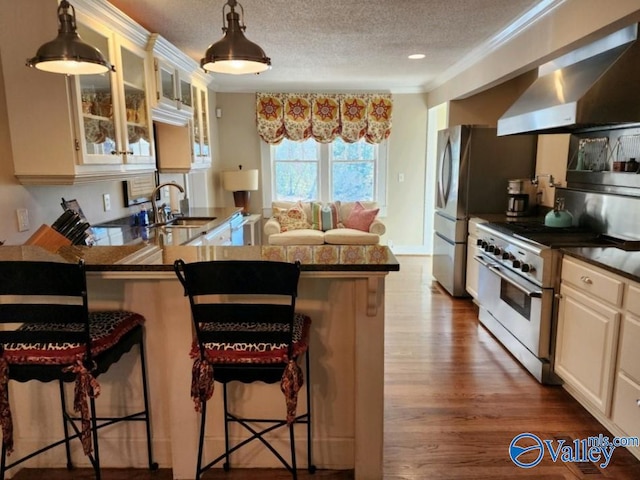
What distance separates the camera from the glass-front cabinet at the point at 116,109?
7.52 ft

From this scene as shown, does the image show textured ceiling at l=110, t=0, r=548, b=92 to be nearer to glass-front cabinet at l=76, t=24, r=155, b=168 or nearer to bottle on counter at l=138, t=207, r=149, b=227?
glass-front cabinet at l=76, t=24, r=155, b=168

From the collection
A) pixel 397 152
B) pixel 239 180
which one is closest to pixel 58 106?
pixel 239 180

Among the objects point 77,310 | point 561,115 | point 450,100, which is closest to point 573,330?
point 561,115

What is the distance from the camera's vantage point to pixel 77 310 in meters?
1.44

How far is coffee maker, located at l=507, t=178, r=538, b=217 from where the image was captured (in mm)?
3918

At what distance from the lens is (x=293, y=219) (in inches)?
226

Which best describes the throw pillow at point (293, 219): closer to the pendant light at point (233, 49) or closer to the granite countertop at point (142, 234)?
the granite countertop at point (142, 234)

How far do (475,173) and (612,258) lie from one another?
201 cm

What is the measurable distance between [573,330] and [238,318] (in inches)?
76.0

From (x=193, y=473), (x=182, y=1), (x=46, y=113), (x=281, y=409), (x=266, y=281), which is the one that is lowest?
(x=193, y=473)

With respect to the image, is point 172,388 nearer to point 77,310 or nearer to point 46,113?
point 77,310

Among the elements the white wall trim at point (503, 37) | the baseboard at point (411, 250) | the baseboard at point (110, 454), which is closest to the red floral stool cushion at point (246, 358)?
the baseboard at point (110, 454)

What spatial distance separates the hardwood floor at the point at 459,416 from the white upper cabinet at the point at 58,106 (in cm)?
144

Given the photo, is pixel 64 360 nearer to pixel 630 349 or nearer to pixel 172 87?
pixel 630 349
